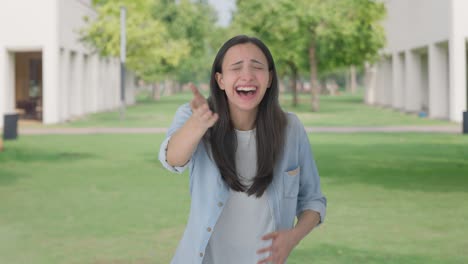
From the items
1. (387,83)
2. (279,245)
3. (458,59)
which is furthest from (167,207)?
(387,83)

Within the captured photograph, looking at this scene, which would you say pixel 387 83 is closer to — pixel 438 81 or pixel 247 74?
pixel 438 81

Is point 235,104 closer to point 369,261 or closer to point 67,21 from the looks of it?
point 369,261

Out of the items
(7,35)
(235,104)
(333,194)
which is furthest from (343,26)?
(235,104)

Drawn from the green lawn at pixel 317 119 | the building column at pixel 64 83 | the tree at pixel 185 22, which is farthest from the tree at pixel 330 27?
the tree at pixel 185 22

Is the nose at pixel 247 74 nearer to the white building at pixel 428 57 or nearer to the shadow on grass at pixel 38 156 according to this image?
the shadow on grass at pixel 38 156

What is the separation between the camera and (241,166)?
313cm

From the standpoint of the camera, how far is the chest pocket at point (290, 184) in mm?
3135

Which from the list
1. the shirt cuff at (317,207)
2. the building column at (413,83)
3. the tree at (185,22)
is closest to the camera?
the shirt cuff at (317,207)

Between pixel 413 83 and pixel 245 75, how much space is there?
141ft

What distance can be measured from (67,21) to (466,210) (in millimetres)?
30056

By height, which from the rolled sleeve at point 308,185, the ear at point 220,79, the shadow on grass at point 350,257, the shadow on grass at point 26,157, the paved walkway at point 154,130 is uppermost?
the ear at point 220,79

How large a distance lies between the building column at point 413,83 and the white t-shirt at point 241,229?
1672 inches

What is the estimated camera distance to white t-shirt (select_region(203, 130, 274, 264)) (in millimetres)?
3061

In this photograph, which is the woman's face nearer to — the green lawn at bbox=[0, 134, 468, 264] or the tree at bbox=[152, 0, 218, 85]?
the green lawn at bbox=[0, 134, 468, 264]
